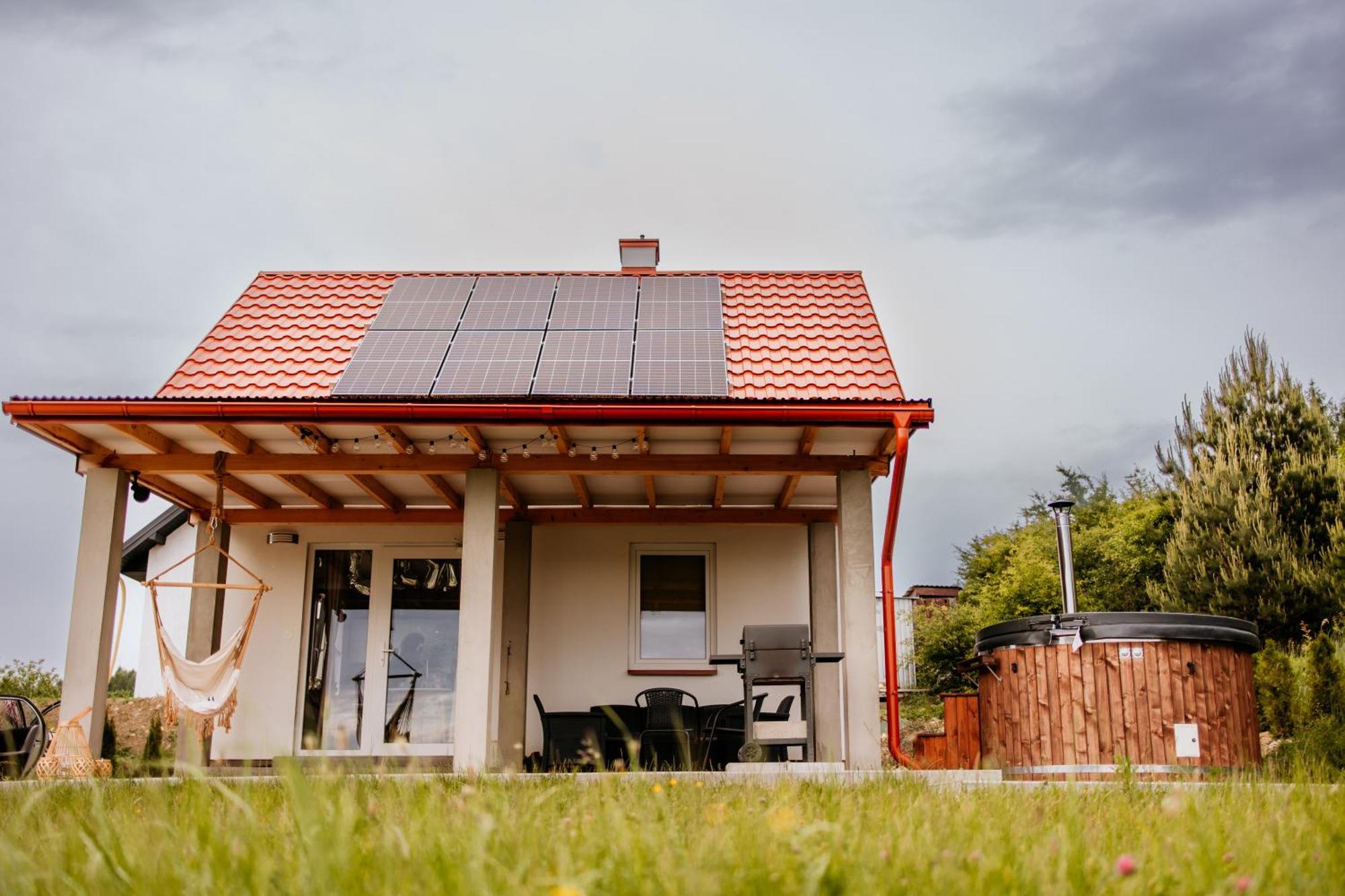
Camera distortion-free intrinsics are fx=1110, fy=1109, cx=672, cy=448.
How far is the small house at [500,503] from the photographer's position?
8797 mm

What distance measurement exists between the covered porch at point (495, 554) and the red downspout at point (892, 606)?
213 millimetres

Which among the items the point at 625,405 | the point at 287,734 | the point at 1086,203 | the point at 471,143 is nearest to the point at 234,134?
the point at 471,143

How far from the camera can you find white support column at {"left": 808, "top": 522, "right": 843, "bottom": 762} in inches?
409

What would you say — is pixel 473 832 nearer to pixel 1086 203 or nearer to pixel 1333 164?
pixel 1086 203

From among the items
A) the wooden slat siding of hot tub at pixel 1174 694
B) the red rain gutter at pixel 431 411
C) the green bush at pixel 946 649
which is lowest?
the wooden slat siding of hot tub at pixel 1174 694

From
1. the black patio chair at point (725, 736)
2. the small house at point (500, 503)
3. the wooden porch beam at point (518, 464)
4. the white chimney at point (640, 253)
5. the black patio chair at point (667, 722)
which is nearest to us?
the small house at point (500, 503)

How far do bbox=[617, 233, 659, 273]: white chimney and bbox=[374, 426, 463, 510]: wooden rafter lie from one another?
181 inches

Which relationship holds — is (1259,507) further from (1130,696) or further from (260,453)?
(260,453)

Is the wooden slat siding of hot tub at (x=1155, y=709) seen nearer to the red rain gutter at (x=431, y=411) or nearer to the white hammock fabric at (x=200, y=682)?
the red rain gutter at (x=431, y=411)

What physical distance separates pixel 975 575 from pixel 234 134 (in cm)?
1601

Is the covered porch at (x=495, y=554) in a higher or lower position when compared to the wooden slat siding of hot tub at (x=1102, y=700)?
higher

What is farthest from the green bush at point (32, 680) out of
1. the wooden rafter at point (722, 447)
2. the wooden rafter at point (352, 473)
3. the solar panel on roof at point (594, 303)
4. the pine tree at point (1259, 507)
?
the pine tree at point (1259, 507)

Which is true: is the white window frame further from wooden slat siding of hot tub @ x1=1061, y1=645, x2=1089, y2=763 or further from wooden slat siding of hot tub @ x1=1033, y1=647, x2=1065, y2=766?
wooden slat siding of hot tub @ x1=1061, y1=645, x2=1089, y2=763

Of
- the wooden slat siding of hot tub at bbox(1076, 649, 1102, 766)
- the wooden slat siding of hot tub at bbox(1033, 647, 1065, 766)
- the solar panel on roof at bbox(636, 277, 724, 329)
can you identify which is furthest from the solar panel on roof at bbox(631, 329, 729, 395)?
the wooden slat siding of hot tub at bbox(1076, 649, 1102, 766)
